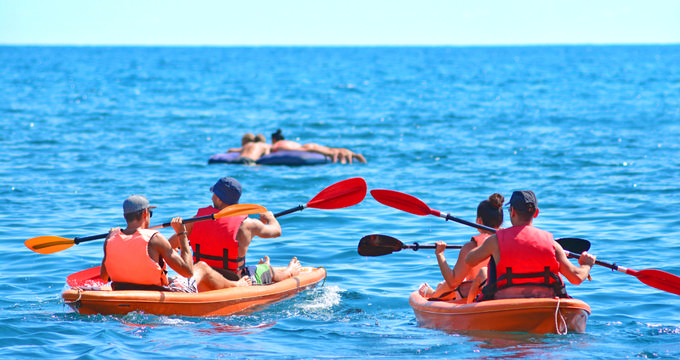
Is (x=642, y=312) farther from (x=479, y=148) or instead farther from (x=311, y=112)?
(x=311, y=112)

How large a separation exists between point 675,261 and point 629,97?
108ft

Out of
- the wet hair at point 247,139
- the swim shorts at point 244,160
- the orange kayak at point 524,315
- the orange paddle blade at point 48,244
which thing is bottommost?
the orange kayak at point 524,315

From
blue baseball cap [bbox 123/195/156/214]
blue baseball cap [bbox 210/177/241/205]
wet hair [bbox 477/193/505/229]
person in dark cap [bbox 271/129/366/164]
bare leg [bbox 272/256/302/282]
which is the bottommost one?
bare leg [bbox 272/256/302/282]

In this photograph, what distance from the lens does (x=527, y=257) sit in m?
6.33

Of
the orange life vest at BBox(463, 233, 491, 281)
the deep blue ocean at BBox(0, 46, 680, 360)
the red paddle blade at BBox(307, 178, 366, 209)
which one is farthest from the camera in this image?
the red paddle blade at BBox(307, 178, 366, 209)

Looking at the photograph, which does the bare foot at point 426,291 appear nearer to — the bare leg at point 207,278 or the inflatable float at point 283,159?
the bare leg at point 207,278

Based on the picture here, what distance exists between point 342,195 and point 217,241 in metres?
1.69

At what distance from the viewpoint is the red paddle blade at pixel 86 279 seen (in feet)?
25.5

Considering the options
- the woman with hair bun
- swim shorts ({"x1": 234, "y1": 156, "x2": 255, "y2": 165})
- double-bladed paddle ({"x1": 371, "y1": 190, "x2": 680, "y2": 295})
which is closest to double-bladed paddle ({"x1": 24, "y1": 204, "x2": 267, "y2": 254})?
double-bladed paddle ({"x1": 371, "y1": 190, "x2": 680, "y2": 295})

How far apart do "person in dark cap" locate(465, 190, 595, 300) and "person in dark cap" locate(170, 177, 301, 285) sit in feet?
7.59

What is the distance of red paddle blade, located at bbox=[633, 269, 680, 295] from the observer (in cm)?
732

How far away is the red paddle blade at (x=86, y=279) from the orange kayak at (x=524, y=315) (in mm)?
3554

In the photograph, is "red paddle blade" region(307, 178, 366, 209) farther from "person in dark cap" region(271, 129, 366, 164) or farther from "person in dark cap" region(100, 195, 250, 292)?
"person in dark cap" region(271, 129, 366, 164)

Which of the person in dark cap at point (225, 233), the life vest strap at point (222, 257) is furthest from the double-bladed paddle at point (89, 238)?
the life vest strap at point (222, 257)
